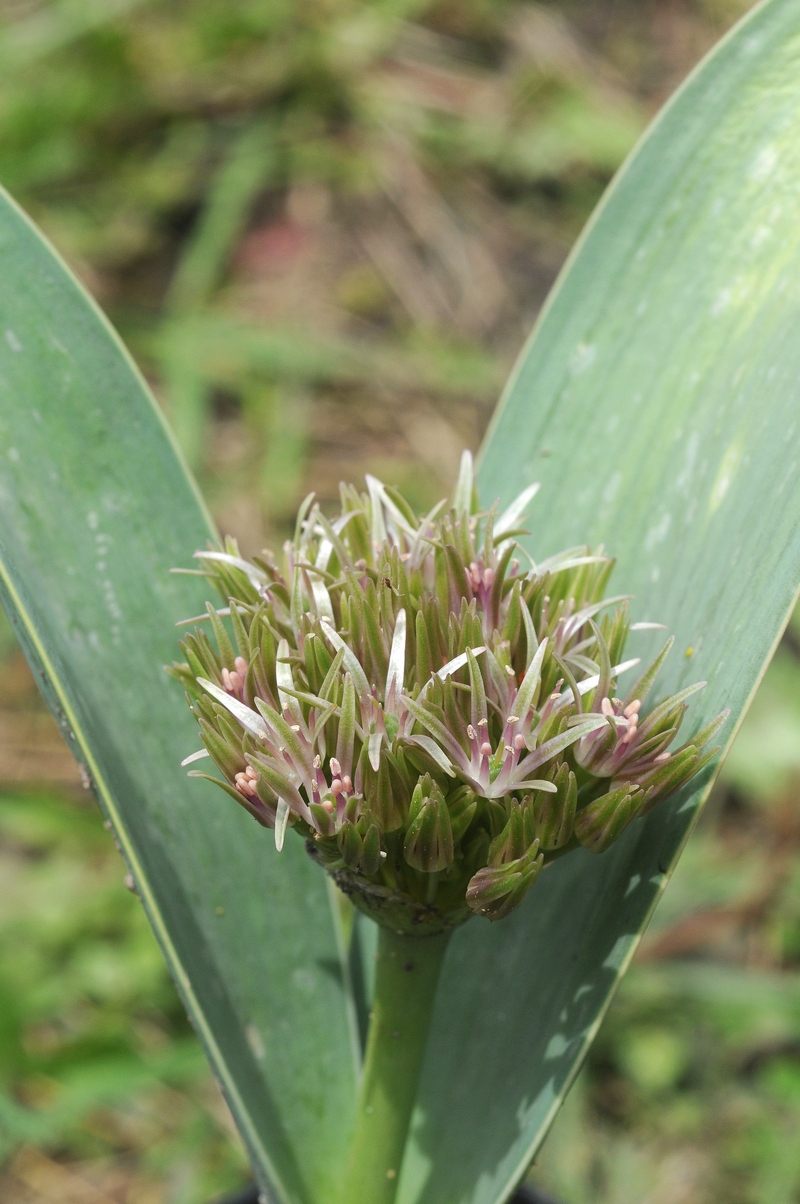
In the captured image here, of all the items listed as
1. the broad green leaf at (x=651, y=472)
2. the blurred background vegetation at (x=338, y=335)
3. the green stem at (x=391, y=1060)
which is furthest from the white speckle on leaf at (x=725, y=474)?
the blurred background vegetation at (x=338, y=335)

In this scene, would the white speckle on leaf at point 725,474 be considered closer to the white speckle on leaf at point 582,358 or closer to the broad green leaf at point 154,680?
the white speckle on leaf at point 582,358

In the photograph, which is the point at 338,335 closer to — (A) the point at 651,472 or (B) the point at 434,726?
(A) the point at 651,472

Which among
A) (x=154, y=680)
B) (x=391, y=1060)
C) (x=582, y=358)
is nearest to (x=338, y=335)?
(x=582, y=358)

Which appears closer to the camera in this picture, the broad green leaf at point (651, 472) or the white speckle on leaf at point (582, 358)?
the broad green leaf at point (651, 472)

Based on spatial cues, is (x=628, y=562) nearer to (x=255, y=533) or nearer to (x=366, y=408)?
(x=255, y=533)

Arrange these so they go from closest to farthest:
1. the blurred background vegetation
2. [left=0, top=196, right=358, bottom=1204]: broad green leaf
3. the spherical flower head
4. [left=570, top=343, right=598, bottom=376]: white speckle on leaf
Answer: the spherical flower head → [left=0, top=196, right=358, bottom=1204]: broad green leaf → [left=570, top=343, right=598, bottom=376]: white speckle on leaf → the blurred background vegetation

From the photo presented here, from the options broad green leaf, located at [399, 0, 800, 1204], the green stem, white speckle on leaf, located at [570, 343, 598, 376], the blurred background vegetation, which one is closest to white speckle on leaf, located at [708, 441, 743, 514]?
broad green leaf, located at [399, 0, 800, 1204]

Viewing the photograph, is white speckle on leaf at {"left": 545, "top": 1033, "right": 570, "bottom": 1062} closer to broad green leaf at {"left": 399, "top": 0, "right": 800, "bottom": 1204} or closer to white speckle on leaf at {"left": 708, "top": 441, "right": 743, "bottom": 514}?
broad green leaf at {"left": 399, "top": 0, "right": 800, "bottom": 1204}

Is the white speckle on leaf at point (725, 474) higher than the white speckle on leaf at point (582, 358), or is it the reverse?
the white speckle on leaf at point (582, 358)
